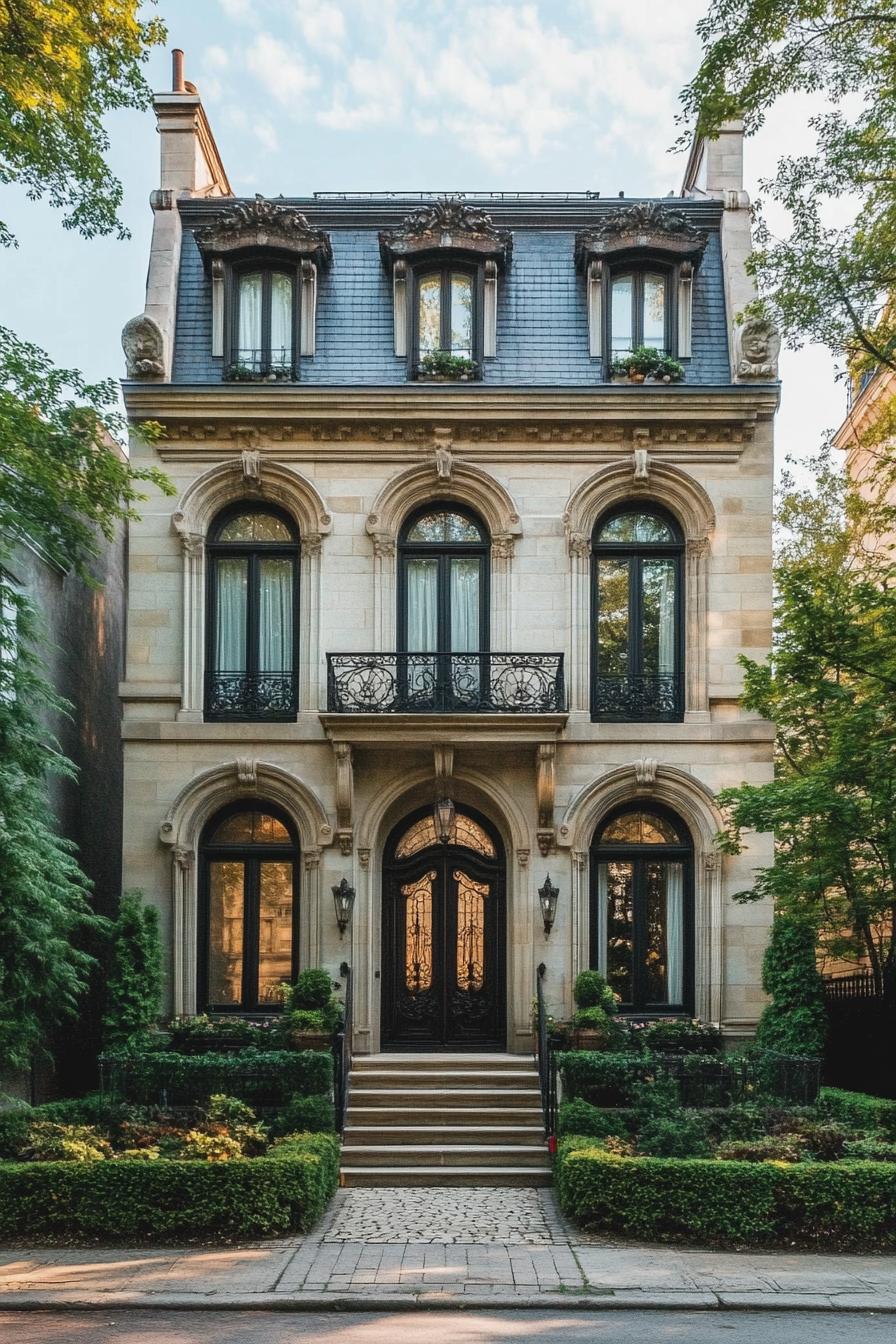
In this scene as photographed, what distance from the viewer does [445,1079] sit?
17375mm

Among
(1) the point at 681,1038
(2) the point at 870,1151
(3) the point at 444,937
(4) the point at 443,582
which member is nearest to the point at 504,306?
(4) the point at 443,582

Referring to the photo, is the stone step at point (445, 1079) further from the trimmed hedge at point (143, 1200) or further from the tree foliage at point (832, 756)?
the trimmed hedge at point (143, 1200)

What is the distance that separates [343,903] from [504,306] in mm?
9295

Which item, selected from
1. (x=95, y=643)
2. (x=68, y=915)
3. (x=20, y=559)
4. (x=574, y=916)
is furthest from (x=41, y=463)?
(x=574, y=916)

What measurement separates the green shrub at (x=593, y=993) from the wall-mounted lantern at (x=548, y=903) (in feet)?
2.85

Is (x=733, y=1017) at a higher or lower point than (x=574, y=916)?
lower

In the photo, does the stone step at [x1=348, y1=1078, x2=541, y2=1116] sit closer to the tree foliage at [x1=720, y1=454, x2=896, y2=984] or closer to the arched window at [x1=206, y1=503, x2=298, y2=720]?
the tree foliage at [x1=720, y1=454, x2=896, y2=984]

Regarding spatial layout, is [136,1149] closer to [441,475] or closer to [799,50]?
[441,475]

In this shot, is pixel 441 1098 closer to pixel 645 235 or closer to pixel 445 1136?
pixel 445 1136

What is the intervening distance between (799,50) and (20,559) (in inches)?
450

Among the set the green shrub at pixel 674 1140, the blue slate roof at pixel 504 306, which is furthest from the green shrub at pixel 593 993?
the blue slate roof at pixel 504 306

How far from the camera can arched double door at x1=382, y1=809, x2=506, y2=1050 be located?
19.3 m

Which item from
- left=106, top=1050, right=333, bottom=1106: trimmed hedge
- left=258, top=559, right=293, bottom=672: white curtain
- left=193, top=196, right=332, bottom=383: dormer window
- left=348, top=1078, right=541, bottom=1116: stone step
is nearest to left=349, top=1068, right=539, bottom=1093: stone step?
left=348, top=1078, right=541, bottom=1116: stone step

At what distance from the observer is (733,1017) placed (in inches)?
736
